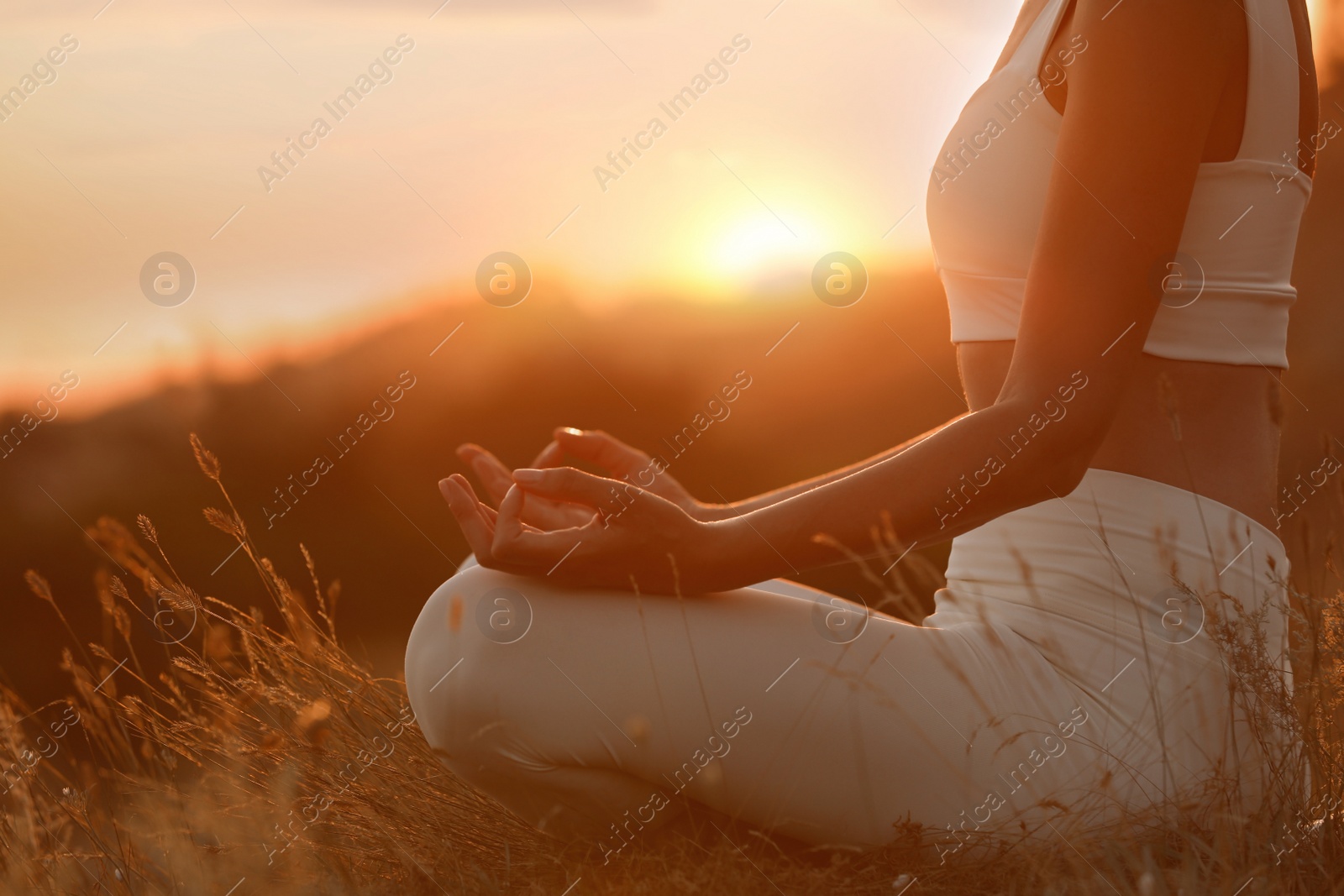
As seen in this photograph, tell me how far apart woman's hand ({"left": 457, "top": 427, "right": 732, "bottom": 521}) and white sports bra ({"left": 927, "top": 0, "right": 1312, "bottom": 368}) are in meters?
0.74

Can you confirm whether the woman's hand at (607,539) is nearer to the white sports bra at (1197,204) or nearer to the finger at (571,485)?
the finger at (571,485)

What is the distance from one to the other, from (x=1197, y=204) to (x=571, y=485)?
1.11 meters

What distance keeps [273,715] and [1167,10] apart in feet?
7.88

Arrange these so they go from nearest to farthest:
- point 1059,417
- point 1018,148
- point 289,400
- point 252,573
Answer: point 1059,417 → point 1018,148 → point 289,400 → point 252,573

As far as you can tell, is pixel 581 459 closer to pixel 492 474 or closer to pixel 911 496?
pixel 492 474

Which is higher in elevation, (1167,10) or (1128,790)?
(1167,10)

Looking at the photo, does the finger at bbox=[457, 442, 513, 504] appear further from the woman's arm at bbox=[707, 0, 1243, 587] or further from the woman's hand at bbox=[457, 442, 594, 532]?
the woman's arm at bbox=[707, 0, 1243, 587]

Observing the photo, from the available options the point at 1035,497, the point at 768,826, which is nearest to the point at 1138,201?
the point at 1035,497

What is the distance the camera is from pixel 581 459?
208 centimetres

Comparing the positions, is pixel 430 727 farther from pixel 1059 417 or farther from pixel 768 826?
pixel 1059 417

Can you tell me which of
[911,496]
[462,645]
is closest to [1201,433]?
[911,496]

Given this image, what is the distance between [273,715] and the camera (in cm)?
249

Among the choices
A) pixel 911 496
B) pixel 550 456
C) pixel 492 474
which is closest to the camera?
pixel 911 496

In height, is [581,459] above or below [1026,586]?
above
